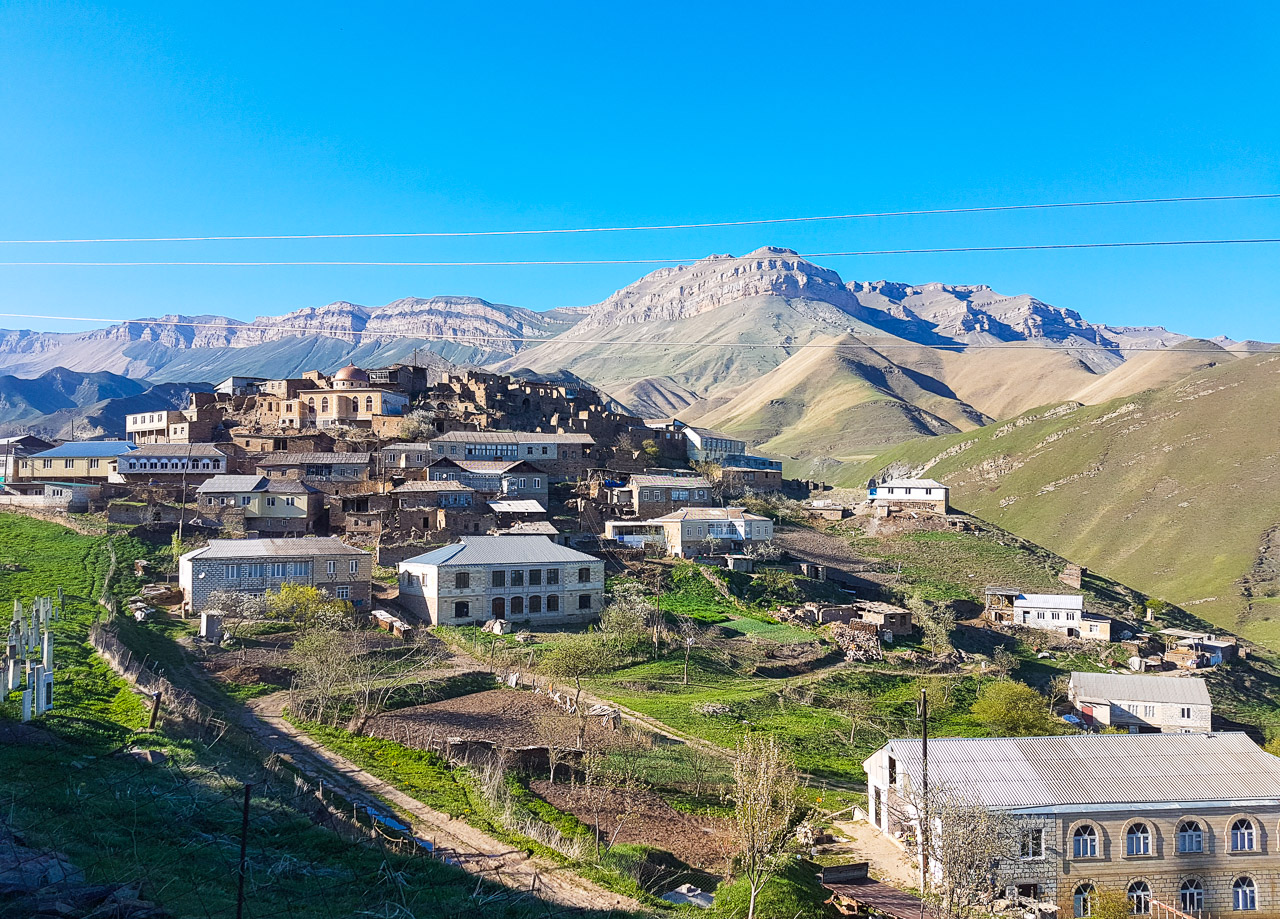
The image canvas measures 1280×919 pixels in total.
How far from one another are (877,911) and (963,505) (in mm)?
130763

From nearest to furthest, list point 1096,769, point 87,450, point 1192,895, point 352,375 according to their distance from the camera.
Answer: point 1192,895 → point 1096,769 → point 87,450 → point 352,375

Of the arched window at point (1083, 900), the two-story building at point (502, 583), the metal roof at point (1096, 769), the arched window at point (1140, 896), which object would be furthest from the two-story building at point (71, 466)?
the arched window at point (1140, 896)

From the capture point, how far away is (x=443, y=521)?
47938 mm

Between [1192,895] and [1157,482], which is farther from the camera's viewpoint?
[1157,482]

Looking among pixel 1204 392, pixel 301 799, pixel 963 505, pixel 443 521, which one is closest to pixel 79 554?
pixel 443 521

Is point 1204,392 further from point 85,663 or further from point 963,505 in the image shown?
point 85,663

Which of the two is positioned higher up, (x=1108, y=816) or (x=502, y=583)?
(x=502, y=583)

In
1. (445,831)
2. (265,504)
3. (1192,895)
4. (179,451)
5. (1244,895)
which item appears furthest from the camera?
(179,451)

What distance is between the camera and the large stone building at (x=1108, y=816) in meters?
23.9

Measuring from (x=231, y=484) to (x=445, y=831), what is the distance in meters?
37.2

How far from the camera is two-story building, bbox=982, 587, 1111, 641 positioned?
52688mm

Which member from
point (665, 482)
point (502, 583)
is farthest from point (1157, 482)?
point (502, 583)

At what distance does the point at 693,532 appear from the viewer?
5269 cm

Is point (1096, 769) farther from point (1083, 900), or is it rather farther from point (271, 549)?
point (271, 549)
